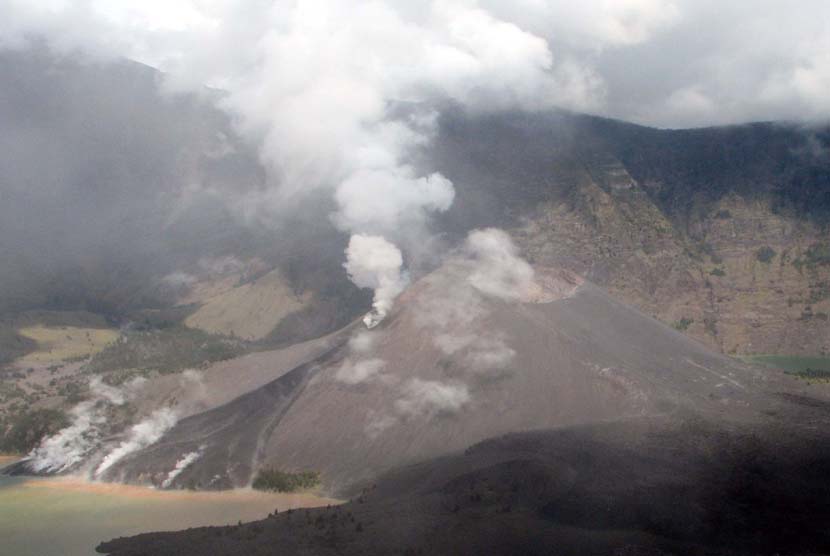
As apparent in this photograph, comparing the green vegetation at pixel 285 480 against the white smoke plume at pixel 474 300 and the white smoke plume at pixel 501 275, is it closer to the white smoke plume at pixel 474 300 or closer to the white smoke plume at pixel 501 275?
the white smoke plume at pixel 474 300

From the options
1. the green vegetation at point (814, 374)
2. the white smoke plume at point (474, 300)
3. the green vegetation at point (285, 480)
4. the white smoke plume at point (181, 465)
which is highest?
the white smoke plume at point (474, 300)

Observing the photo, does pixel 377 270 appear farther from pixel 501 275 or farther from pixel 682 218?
pixel 682 218

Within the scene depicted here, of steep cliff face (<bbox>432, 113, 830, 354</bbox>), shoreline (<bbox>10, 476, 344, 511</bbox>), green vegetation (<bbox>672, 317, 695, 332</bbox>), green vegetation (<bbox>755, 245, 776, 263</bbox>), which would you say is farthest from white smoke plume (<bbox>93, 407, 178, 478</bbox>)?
green vegetation (<bbox>755, 245, 776, 263</bbox>)

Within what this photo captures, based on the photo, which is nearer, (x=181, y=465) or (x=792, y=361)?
(x=181, y=465)

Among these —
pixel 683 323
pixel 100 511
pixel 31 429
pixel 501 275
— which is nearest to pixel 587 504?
pixel 100 511

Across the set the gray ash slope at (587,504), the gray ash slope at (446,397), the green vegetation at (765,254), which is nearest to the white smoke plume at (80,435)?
the gray ash slope at (446,397)
